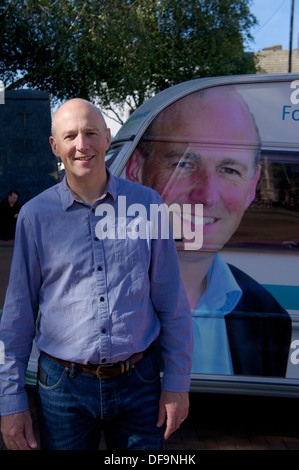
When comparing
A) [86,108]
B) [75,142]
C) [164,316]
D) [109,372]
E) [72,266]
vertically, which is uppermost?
[86,108]

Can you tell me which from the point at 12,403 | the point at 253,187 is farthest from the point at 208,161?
the point at 12,403

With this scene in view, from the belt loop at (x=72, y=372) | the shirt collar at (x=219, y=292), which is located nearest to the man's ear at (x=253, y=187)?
the shirt collar at (x=219, y=292)

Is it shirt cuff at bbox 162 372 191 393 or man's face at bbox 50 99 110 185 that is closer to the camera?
man's face at bbox 50 99 110 185

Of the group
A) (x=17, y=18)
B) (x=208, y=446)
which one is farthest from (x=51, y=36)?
(x=208, y=446)

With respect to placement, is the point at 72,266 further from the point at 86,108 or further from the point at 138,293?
the point at 86,108

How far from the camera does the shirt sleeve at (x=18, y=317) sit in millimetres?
1629

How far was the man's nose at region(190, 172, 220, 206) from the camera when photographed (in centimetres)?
306

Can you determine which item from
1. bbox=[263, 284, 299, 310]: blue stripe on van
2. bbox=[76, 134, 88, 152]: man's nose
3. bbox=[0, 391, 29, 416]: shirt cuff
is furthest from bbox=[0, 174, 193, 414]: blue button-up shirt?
bbox=[263, 284, 299, 310]: blue stripe on van

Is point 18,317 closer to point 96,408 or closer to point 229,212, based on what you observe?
point 96,408

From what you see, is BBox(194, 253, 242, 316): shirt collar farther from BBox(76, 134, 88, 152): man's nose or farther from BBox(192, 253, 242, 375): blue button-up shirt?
BBox(76, 134, 88, 152): man's nose

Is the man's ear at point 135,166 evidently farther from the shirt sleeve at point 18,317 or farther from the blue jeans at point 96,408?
the blue jeans at point 96,408

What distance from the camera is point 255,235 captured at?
3.12m

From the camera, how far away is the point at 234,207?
311 centimetres
